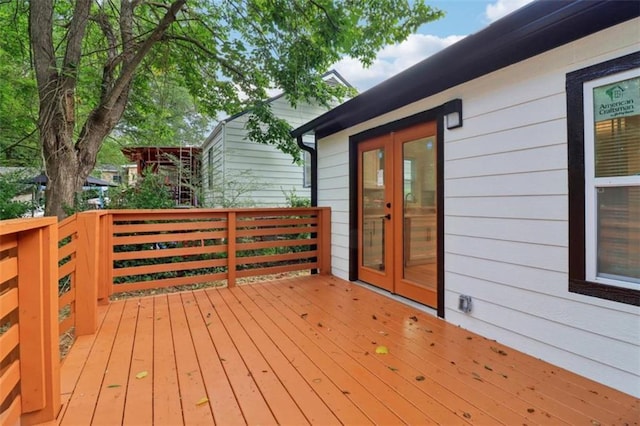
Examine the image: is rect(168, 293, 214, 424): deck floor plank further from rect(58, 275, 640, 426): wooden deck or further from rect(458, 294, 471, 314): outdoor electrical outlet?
rect(458, 294, 471, 314): outdoor electrical outlet

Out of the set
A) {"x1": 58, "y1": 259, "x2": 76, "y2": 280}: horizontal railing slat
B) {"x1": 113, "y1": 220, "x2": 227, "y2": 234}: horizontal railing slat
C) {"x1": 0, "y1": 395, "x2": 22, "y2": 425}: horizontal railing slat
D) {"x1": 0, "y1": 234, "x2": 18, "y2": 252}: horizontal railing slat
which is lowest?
{"x1": 0, "y1": 395, "x2": 22, "y2": 425}: horizontal railing slat

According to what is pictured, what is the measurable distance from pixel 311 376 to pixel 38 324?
149 centimetres

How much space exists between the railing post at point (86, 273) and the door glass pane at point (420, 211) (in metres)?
3.01

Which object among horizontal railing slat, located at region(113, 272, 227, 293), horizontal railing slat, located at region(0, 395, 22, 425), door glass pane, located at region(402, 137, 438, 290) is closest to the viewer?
horizontal railing slat, located at region(0, 395, 22, 425)

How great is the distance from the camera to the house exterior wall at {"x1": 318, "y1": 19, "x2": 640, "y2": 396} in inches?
75.9

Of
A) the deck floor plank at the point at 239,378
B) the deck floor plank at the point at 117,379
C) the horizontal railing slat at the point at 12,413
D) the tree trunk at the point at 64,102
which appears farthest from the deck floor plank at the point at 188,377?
the tree trunk at the point at 64,102

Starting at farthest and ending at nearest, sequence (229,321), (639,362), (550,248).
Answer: (229,321)
(550,248)
(639,362)

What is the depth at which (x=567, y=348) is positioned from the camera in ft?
6.91

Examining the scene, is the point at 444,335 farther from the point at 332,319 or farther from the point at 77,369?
the point at 77,369

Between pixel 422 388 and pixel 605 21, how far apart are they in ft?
8.02

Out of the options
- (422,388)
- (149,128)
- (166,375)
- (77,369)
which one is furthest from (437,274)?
(149,128)

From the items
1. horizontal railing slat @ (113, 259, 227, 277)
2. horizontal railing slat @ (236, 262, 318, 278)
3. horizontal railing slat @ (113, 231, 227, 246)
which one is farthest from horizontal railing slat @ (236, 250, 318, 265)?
horizontal railing slat @ (113, 231, 227, 246)

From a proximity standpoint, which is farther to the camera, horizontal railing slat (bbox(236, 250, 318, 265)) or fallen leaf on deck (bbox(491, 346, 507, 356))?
horizontal railing slat (bbox(236, 250, 318, 265))

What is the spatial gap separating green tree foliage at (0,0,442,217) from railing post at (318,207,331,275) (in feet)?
6.69
